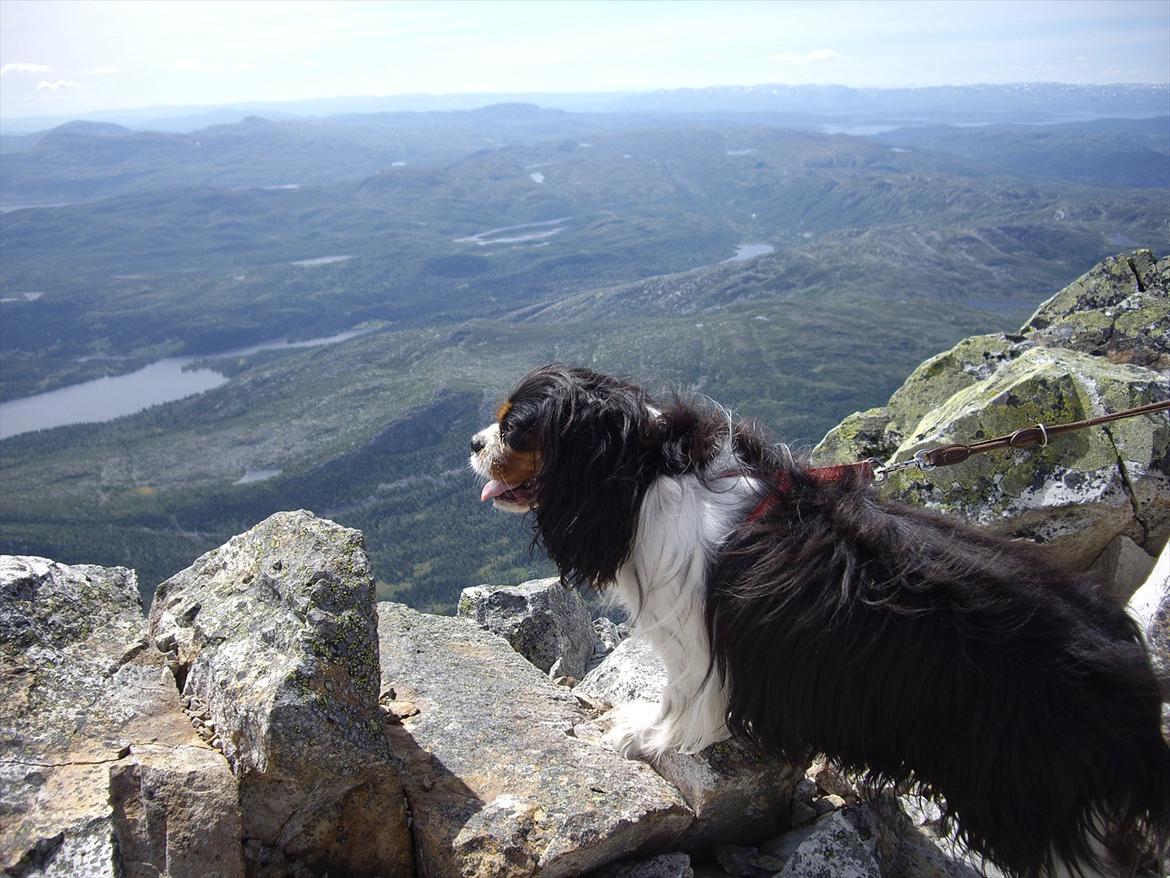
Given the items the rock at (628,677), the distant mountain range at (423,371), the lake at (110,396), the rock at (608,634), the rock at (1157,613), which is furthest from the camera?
the lake at (110,396)

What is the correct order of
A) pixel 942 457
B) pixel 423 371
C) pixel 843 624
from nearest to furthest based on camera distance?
1. pixel 843 624
2. pixel 942 457
3. pixel 423 371

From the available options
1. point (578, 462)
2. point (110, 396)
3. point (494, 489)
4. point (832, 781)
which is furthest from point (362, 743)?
point (110, 396)

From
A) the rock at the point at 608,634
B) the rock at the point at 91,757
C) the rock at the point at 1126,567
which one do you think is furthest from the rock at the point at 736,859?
the rock at the point at 608,634

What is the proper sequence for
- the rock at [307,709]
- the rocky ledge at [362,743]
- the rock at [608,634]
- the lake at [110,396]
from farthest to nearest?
the lake at [110,396] < the rock at [608,634] < the rock at [307,709] < the rocky ledge at [362,743]

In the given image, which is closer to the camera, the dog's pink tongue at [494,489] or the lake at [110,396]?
the dog's pink tongue at [494,489]

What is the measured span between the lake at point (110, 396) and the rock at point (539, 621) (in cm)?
14086

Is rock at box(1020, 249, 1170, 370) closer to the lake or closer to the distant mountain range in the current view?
the distant mountain range

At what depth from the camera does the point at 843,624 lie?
4117 mm

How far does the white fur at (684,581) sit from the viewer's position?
4.56 m

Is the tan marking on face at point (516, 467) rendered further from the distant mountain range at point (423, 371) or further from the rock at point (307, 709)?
the distant mountain range at point (423, 371)

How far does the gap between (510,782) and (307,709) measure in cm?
134

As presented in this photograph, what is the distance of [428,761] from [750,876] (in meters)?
1.98

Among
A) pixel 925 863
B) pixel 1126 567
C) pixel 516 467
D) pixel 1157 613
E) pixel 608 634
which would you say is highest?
pixel 516 467

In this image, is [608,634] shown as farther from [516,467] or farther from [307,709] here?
[307,709]
